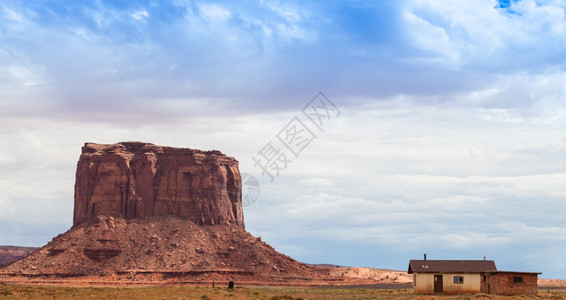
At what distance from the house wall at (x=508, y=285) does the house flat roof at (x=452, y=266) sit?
5.72 ft

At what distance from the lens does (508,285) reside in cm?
7456

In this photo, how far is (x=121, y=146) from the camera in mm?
154250

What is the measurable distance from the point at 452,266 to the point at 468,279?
201cm

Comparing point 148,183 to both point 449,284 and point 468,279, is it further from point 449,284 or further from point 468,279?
point 468,279

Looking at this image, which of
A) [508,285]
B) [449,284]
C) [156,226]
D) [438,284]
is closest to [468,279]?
[449,284]

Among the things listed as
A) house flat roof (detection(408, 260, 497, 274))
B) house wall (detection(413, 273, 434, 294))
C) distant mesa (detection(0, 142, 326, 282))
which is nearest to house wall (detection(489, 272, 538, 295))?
house flat roof (detection(408, 260, 497, 274))

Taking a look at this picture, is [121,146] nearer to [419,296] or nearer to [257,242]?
[257,242]

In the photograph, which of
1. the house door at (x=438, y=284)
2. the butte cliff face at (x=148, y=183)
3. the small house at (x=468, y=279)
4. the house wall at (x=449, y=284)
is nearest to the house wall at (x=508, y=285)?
the small house at (x=468, y=279)

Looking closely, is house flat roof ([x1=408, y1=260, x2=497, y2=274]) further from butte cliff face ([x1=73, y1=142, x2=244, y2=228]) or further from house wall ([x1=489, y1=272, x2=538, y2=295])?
butte cliff face ([x1=73, y1=142, x2=244, y2=228])

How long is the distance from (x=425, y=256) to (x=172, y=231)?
73719mm

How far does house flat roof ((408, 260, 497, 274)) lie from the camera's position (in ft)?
251

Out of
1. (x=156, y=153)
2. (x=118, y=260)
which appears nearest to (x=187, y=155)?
(x=156, y=153)

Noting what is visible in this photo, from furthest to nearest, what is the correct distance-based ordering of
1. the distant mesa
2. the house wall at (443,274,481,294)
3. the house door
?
the distant mesa < the house door < the house wall at (443,274,481,294)

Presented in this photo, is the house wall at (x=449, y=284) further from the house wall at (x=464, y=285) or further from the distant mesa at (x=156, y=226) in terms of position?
the distant mesa at (x=156, y=226)
